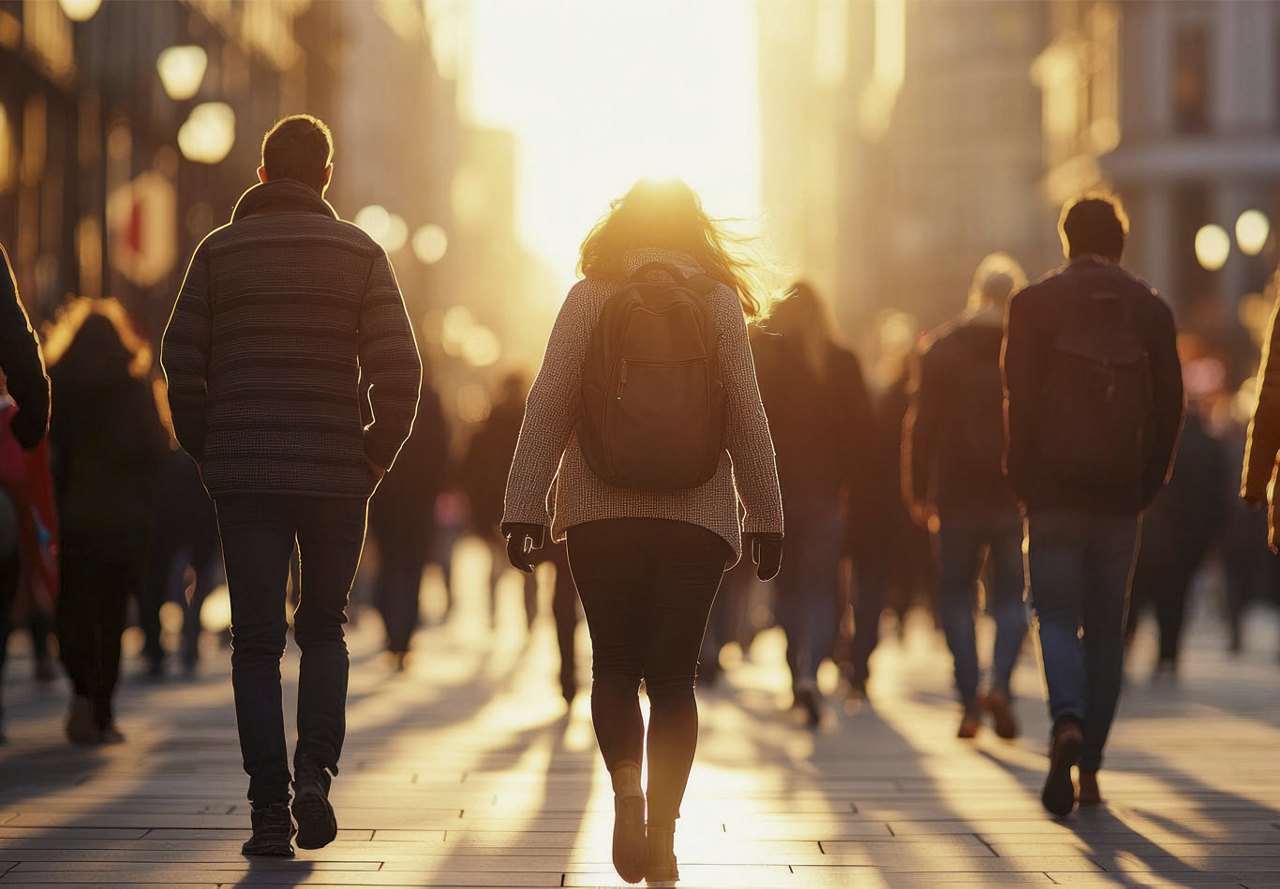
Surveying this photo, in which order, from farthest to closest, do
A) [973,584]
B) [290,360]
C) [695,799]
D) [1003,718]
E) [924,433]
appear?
[973,584]
[924,433]
[1003,718]
[695,799]
[290,360]

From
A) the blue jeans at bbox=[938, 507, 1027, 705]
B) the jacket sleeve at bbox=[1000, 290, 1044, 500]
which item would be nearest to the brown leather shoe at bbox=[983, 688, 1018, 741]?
the blue jeans at bbox=[938, 507, 1027, 705]

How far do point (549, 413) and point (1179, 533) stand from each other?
29.0 ft

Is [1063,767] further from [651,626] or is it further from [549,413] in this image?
[549,413]

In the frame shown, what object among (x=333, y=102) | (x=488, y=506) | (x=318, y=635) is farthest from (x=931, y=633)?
(x=333, y=102)

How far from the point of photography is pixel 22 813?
746 cm

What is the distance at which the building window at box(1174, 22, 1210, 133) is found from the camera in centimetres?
5919

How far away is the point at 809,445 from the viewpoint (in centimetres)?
1113

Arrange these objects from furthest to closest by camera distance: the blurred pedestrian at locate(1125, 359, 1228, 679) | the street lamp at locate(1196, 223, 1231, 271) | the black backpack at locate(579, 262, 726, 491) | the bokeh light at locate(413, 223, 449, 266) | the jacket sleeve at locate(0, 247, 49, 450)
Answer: the bokeh light at locate(413, 223, 449, 266) < the street lamp at locate(1196, 223, 1231, 271) < the blurred pedestrian at locate(1125, 359, 1228, 679) < the jacket sleeve at locate(0, 247, 49, 450) < the black backpack at locate(579, 262, 726, 491)

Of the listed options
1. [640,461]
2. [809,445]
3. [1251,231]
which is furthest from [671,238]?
[1251,231]

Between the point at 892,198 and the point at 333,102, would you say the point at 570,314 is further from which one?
the point at 892,198

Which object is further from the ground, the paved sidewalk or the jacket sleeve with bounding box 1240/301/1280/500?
the jacket sleeve with bounding box 1240/301/1280/500

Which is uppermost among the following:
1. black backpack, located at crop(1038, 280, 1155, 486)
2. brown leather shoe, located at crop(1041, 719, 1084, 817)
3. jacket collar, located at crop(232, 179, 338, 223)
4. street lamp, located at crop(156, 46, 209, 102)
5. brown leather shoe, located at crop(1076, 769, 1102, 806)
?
street lamp, located at crop(156, 46, 209, 102)

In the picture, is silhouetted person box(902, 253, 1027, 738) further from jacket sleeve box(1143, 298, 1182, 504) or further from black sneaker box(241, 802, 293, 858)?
black sneaker box(241, 802, 293, 858)

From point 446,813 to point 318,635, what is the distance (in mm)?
1202
